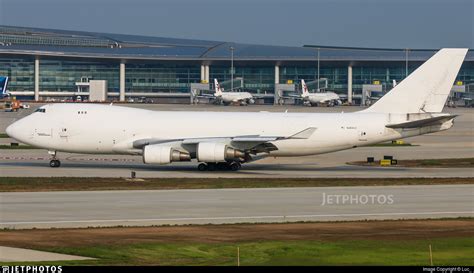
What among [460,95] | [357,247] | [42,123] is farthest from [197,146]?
[460,95]

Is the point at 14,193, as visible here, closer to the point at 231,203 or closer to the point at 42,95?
the point at 231,203

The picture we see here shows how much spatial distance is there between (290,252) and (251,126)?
30471 millimetres

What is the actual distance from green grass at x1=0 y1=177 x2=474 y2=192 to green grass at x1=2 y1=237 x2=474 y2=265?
17940mm

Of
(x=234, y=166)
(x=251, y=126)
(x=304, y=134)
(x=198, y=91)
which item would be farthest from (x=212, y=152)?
(x=198, y=91)

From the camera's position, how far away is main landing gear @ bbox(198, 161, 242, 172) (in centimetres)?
5878

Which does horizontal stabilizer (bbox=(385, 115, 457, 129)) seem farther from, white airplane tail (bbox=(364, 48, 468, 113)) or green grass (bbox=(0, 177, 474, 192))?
green grass (bbox=(0, 177, 474, 192))

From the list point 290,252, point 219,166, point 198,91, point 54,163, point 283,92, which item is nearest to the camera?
point 290,252

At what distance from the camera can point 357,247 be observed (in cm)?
2941

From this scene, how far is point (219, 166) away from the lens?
5903 cm

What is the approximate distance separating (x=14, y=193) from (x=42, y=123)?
579 inches

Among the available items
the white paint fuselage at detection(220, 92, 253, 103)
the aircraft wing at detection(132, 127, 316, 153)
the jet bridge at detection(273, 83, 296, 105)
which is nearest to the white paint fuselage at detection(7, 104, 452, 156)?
the aircraft wing at detection(132, 127, 316, 153)

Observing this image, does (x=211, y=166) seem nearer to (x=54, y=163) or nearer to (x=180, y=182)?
(x=180, y=182)

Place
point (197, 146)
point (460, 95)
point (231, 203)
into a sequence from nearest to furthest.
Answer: point (231, 203)
point (197, 146)
point (460, 95)

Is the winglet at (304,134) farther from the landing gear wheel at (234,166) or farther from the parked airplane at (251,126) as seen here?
the landing gear wheel at (234,166)
